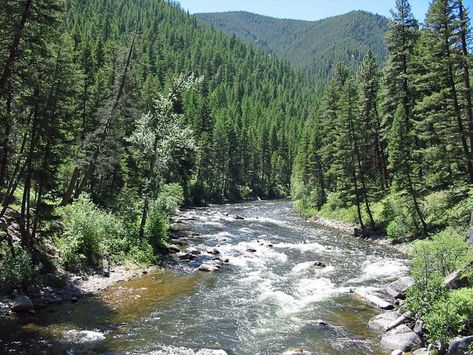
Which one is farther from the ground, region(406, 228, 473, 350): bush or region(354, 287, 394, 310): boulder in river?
region(406, 228, 473, 350): bush

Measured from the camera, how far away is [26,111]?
22.2 m

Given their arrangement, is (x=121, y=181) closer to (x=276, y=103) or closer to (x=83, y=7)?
(x=276, y=103)

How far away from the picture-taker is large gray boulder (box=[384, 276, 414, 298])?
73.9 ft

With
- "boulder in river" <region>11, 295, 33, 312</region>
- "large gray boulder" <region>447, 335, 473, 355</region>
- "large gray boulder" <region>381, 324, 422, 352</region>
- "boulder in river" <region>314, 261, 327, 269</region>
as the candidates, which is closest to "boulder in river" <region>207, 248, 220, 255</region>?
"boulder in river" <region>314, 261, 327, 269</region>

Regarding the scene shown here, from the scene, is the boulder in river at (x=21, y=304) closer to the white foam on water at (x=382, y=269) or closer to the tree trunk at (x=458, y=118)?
the white foam on water at (x=382, y=269)

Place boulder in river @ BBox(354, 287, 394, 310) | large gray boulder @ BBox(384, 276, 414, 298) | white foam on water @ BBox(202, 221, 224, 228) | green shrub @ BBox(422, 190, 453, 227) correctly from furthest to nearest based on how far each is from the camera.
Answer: white foam on water @ BBox(202, 221, 224, 228) → green shrub @ BBox(422, 190, 453, 227) → large gray boulder @ BBox(384, 276, 414, 298) → boulder in river @ BBox(354, 287, 394, 310)

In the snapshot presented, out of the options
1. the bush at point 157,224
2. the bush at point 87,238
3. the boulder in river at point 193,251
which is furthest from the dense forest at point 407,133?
the bush at point 87,238

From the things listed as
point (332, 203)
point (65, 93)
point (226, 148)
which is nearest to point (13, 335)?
point (65, 93)

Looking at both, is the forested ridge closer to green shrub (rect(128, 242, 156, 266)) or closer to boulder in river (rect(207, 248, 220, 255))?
green shrub (rect(128, 242, 156, 266))

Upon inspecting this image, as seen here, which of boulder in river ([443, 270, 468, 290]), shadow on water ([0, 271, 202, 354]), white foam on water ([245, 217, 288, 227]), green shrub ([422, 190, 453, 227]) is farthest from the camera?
white foam on water ([245, 217, 288, 227])

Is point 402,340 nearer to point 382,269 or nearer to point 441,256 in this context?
point 441,256

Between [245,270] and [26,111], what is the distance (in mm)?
15882

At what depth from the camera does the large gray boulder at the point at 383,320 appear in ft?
60.0

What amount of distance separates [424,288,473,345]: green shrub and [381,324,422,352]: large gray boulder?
786mm
